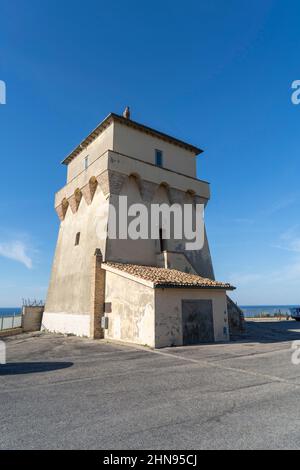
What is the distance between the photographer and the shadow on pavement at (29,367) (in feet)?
32.3

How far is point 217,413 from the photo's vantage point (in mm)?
5852

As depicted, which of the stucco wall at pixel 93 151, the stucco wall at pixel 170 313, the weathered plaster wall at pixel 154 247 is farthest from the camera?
the stucco wall at pixel 93 151

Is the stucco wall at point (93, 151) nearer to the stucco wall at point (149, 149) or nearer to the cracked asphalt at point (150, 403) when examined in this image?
the stucco wall at point (149, 149)

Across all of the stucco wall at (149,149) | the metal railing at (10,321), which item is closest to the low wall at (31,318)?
the metal railing at (10,321)

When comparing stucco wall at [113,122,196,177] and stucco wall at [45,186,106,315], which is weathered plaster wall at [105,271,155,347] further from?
stucco wall at [113,122,196,177]

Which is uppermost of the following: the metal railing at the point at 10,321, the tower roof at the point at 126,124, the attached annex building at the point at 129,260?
the tower roof at the point at 126,124

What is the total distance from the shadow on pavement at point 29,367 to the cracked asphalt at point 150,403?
3cm

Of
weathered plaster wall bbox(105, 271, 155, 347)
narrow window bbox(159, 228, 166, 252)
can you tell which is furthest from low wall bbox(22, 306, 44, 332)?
narrow window bbox(159, 228, 166, 252)

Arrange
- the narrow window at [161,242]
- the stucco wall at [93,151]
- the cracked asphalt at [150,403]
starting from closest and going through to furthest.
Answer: the cracked asphalt at [150,403], the stucco wall at [93,151], the narrow window at [161,242]

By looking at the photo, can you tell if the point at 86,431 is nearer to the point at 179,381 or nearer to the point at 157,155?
the point at 179,381

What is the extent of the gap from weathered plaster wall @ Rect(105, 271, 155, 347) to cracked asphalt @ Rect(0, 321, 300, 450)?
10.3 feet

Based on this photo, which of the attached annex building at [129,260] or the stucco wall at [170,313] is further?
the attached annex building at [129,260]

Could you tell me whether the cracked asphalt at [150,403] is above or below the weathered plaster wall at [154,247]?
below

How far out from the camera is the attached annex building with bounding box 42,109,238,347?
51.7 ft
